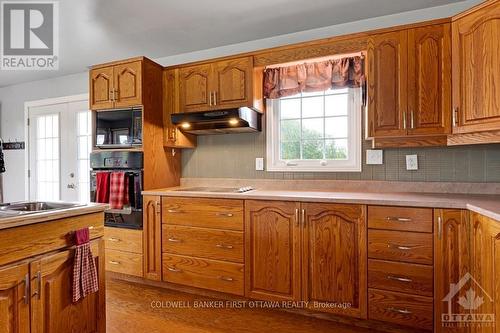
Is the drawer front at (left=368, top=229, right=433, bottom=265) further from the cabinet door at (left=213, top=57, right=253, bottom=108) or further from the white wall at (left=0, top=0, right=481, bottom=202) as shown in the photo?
the white wall at (left=0, top=0, right=481, bottom=202)

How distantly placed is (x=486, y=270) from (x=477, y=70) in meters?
1.23

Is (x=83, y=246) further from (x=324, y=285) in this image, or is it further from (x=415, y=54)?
(x=415, y=54)

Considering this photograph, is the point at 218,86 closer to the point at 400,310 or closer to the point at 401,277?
the point at 401,277

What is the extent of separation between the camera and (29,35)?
2801 millimetres

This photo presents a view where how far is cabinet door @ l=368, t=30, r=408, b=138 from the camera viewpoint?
7.00 feet

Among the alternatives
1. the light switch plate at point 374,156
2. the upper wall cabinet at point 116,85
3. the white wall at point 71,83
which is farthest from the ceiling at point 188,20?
the light switch plate at point 374,156

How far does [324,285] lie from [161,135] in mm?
2028

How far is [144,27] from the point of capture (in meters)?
2.69

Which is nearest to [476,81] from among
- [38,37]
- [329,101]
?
[329,101]

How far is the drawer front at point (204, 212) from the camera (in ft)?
7.73

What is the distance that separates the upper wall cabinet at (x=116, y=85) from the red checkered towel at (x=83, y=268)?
60.3 inches

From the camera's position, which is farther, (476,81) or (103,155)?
(103,155)

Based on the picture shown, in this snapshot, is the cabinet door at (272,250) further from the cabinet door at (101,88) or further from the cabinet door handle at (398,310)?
the cabinet door at (101,88)

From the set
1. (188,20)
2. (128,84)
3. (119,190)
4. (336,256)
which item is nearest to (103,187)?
(119,190)
